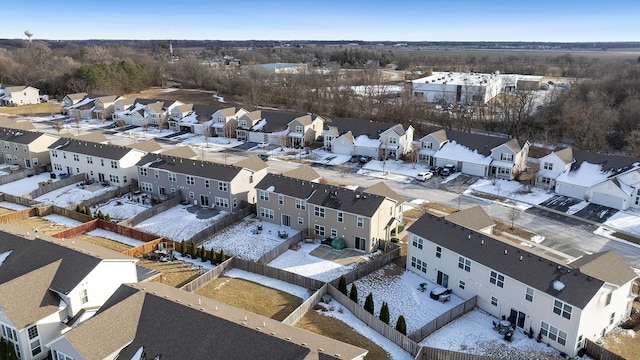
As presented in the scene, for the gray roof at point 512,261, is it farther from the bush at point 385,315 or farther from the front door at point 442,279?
the bush at point 385,315

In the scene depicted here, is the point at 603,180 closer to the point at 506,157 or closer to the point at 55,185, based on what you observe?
the point at 506,157

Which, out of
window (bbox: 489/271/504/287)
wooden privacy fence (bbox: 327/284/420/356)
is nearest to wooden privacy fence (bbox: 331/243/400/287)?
wooden privacy fence (bbox: 327/284/420/356)

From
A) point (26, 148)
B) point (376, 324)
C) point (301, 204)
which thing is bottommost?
point (376, 324)

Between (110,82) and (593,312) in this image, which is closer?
(593,312)

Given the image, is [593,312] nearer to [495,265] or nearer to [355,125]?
[495,265]

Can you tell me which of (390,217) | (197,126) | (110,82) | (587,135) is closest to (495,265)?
(390,217)

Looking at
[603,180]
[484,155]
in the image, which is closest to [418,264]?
[603,180]
